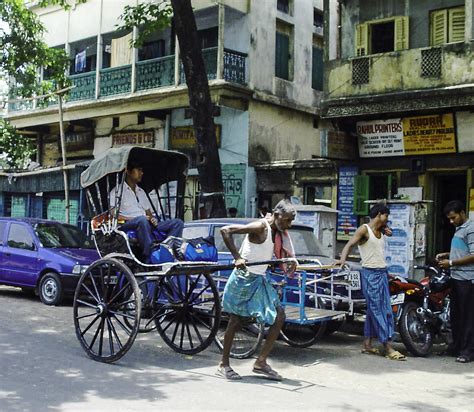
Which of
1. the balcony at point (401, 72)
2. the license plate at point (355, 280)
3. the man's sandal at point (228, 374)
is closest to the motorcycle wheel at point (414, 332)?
the license plate at point (355, 280)

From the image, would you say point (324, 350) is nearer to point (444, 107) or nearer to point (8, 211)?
point (444, 107)

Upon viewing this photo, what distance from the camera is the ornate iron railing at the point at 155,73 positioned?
2008 cm

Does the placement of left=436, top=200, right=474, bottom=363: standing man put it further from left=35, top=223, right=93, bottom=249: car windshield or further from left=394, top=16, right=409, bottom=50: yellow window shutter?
left=394, top=16, right=409, bottom=50: yellow window shutter

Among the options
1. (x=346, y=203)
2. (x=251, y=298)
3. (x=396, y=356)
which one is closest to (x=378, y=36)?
(x=346, y=203)

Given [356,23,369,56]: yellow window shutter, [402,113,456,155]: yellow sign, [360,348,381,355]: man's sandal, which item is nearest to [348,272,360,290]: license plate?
[360,348,381,355]: man's sandal

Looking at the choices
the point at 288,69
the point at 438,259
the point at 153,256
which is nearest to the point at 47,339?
the point at 153,256

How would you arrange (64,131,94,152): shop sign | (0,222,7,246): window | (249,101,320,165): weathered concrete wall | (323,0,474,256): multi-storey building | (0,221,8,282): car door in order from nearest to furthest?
(0,221,8,282): car door
(0,222,7,246): window
(323,0,474,256): multi-storey building
(249,101,320,165): weathered concrete wall
(64,131,94,152): shop sign

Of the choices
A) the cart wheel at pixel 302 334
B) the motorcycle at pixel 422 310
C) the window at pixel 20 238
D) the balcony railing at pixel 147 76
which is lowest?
the cart wheel at pixel 302 334

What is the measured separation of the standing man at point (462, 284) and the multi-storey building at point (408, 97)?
6548mm

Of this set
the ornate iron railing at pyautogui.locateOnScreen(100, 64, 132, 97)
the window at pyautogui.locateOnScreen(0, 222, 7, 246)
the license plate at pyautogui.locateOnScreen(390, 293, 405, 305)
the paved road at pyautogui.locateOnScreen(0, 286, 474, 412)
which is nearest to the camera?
the paved road at pyautogui.locateOnScreen(0, 286, 474, 412)

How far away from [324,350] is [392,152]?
28.5 ft

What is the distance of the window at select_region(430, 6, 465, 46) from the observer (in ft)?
49.2

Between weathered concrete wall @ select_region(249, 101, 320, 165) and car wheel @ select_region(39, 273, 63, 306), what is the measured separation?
8.93 meters

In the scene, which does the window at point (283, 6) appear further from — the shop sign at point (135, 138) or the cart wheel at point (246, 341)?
the cart wheel at point (246, 341)
